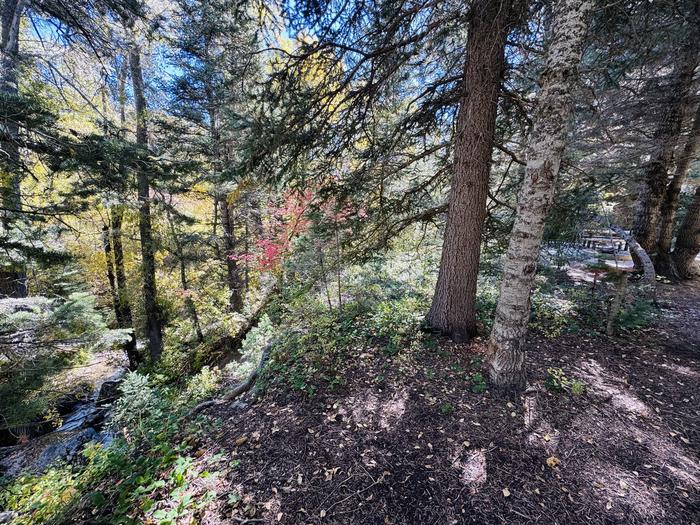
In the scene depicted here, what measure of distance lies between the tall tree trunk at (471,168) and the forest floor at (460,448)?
0.63 meters

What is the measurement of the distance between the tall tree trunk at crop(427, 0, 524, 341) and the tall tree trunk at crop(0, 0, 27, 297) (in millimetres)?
5023

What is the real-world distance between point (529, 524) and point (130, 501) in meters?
2.92

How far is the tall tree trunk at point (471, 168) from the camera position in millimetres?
3102

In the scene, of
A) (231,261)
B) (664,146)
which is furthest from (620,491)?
(231,261)

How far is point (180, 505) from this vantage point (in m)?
1.95

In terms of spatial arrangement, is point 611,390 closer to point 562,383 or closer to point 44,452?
point 562,383

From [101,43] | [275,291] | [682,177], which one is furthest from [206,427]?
[682,177]

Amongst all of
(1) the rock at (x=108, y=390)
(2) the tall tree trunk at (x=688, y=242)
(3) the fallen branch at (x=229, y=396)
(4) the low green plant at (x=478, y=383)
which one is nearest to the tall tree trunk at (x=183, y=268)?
(1) the rock at (x=108, y=390)

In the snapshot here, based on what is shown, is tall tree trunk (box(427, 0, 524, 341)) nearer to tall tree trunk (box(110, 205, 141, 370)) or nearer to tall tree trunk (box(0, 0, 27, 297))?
tall tree trunk (box(0, 0, 27, 297))

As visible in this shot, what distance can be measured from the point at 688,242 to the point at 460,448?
889cm

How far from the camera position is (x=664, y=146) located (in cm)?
548

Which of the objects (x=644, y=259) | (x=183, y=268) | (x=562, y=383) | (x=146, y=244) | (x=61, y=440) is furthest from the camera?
(x=183, y=268)

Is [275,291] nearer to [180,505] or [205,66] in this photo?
[205,66]

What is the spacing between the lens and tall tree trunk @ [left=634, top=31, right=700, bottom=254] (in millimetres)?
5039
